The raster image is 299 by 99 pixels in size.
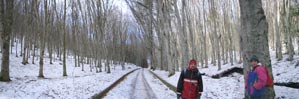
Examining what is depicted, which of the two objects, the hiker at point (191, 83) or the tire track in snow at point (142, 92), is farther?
the tire track in snow at point (142, 92)

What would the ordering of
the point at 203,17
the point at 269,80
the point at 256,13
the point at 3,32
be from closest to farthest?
the point at 269,80, the point at 256,13, the point at 3,32, the point at 203,17

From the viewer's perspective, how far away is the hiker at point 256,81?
633cm

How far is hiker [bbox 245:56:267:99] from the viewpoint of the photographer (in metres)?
6.33

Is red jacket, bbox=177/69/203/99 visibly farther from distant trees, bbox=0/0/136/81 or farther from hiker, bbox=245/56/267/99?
distant trees, bbox=0/0/136/81

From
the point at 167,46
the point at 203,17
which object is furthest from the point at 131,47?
the point at 167,46

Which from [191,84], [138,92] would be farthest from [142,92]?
[191,84]

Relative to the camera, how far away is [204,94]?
1276cm

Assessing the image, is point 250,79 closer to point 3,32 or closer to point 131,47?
point 3,32

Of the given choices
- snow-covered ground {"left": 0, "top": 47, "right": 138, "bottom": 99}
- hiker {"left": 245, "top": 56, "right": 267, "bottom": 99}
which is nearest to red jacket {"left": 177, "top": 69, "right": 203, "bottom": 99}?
hiker {"left": 245, "top": 56, "right": 267, "bottom": 99}

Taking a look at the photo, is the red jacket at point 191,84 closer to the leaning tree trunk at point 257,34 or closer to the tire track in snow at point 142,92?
the leaning tree trunk at point 257,34

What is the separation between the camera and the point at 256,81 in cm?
649

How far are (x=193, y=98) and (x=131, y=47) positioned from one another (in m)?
89.1

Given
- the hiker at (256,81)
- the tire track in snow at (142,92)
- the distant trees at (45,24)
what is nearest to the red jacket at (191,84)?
the hiker at (256,81)

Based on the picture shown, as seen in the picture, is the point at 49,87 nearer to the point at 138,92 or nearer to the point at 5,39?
the point at 138,92
